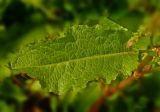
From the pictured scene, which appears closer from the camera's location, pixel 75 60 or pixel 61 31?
pixel 75 60

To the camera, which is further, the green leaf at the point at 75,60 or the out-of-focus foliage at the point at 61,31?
the out-of-focus foliage at the point at 61,31

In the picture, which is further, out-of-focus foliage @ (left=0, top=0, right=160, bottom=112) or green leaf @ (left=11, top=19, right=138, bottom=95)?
out-of-focus foliage @ (left=0, top=0, right=160, bottom=112)

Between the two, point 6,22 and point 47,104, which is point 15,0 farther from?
point 47,104

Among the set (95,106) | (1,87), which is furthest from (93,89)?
(1,87)
